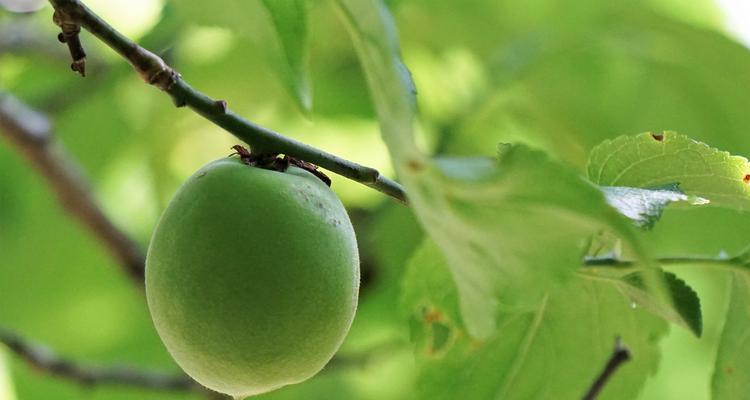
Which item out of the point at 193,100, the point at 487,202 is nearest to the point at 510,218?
the point at 487,202

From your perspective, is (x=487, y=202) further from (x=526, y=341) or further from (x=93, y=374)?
(x=93, y=374)

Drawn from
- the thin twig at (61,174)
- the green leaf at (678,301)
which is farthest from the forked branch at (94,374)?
the green leaf at (678,301)

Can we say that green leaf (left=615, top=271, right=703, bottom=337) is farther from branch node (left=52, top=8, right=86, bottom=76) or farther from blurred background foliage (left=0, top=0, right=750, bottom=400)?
blurred background foliage (left=0, top=0, right=750, bottom=400)

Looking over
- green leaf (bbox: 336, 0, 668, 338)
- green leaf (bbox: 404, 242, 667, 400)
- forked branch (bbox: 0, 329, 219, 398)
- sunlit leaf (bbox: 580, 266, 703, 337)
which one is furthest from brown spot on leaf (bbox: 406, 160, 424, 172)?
forked branch (bbox: 0, 329, 219, 398)

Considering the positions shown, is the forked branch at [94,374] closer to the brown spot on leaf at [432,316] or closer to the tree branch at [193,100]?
the brown spot on leaf at [432,316]

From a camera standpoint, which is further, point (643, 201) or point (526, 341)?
point (526, 341)

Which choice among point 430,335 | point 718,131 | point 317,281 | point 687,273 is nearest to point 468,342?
point 430,335

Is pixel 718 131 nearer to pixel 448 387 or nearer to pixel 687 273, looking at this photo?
pixel 687 273
